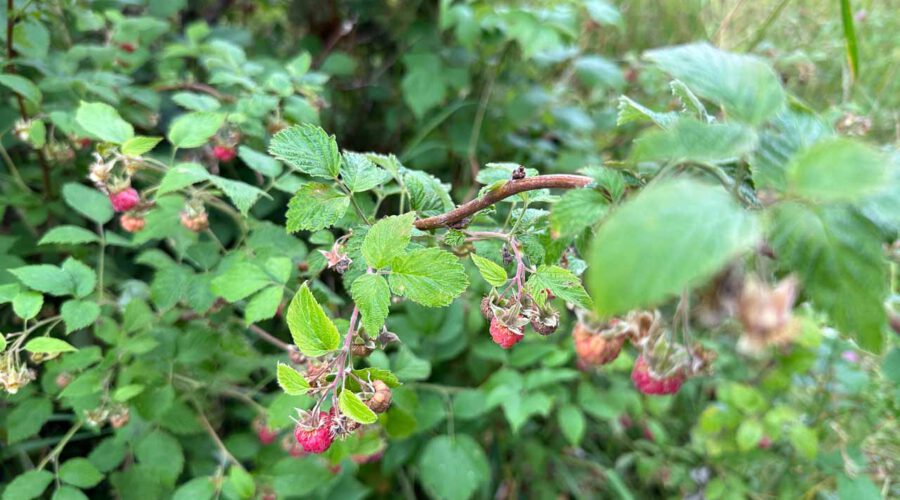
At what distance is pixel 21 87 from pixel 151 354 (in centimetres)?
37

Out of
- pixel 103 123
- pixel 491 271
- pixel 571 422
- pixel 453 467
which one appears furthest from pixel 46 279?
pixel 571 422

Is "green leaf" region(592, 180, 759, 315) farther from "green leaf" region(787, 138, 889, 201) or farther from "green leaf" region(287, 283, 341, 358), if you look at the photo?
"green leaf" region(287, 283, 341, 358)

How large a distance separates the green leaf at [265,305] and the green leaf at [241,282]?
0.4 inches

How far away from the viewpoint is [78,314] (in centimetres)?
63

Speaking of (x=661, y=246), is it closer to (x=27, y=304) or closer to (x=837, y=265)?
(x=837, y=265)

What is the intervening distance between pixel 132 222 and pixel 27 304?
0.46 ft

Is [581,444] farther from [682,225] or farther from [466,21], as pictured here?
[682,225]

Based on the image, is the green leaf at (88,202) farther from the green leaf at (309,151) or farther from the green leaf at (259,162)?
the green leaf at (309,151)

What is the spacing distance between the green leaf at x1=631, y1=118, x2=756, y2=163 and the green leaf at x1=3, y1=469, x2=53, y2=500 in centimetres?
74

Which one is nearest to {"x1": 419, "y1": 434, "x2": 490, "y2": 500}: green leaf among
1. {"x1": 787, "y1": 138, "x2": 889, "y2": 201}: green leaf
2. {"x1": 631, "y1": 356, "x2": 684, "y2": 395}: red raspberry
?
{"x1": 631, "y1": 356, "x2": 684, "y2": 395}: red raspberry

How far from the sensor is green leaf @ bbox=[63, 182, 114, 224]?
0.77 m

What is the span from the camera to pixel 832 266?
31 centimetres

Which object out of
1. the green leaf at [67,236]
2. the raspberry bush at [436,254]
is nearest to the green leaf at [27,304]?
the raspberry bush at [436,254]

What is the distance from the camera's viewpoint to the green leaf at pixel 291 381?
0.44m
